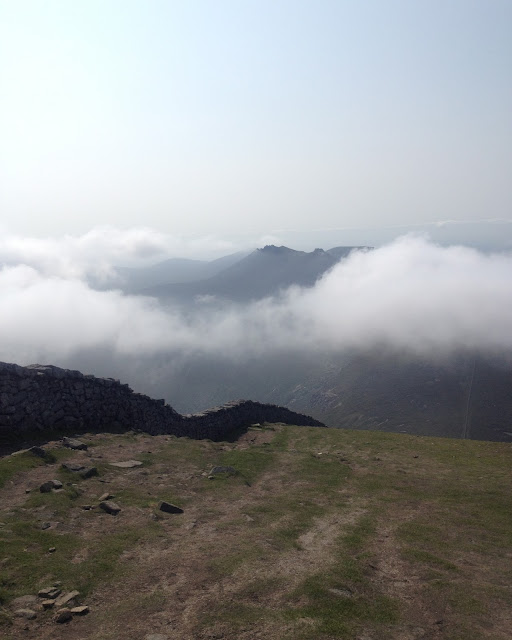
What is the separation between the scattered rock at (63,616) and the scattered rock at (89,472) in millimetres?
8551

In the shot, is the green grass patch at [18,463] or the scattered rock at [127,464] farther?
the scattered rock at [127,464]

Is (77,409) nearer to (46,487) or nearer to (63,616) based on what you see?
(46,487)

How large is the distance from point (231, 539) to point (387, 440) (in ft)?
63.2

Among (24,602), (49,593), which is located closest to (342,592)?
(49,593)

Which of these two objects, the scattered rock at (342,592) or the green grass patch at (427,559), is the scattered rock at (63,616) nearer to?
the scattered rock at (342,592)

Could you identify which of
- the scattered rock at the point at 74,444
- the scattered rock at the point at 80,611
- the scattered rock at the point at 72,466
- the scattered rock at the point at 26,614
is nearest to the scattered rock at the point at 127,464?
the scattered rock at the point at 72,466

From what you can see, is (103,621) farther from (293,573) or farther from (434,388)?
(434,388)

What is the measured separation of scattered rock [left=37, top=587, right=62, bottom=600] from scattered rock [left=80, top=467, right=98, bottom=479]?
25.4 ft

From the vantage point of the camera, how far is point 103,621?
9141 mm

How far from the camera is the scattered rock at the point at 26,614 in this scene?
29.8 ft

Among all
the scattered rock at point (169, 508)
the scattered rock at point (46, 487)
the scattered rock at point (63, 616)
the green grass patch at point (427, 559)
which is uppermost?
the scattered rock at point (63, 616)

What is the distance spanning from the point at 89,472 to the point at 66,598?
8338mm

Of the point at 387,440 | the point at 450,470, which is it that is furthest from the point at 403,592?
the point at 387,440

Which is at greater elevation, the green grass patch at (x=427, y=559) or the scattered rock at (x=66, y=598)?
the scattered rock at (x=66, y=598)
